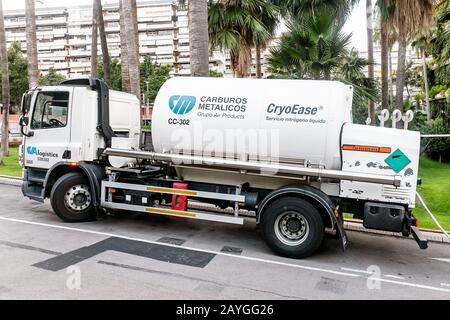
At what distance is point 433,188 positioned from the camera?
435 inches

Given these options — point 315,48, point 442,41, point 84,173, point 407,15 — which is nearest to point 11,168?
point 84,173

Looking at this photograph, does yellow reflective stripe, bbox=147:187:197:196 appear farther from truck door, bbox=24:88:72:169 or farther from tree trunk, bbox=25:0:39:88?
tree trunk, bbox=25:0:39:88

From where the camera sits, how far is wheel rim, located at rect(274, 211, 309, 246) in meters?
6.12

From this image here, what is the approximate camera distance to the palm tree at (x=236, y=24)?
1453 centimetres

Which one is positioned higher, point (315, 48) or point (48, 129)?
point (315, 48)

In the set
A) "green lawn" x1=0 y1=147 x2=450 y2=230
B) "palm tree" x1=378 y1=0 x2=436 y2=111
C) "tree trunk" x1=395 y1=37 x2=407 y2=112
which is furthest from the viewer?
"tree trunk" x1=395 y1=37 x2=407 y2=112

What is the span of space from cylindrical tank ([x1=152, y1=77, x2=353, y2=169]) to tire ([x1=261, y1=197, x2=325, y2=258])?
2.53ft

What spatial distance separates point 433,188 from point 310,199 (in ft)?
22.7

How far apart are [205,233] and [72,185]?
2.89 m

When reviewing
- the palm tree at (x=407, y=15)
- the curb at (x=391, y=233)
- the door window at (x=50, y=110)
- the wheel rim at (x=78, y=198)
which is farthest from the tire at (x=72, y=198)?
the palm tree at (x=407, y=15)

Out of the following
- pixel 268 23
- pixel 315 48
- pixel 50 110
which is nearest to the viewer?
pixel 50 110

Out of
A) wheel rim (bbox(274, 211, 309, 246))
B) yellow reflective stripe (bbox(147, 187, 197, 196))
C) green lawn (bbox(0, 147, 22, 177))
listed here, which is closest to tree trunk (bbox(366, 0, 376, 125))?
wheel rim (bbox(274, 211, 309, 246))

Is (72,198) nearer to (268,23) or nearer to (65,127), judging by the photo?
(65,127)
